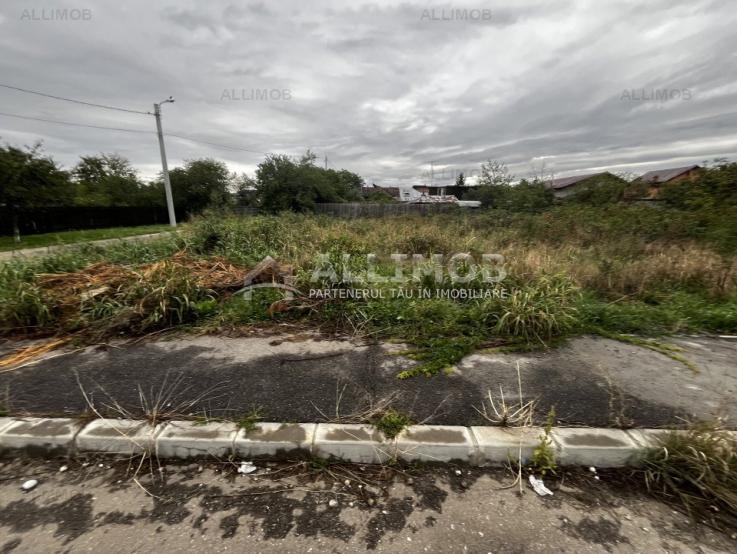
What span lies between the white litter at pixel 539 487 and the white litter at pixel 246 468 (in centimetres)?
164

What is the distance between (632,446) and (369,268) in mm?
3696

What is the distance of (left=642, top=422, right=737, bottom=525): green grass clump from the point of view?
155 cm

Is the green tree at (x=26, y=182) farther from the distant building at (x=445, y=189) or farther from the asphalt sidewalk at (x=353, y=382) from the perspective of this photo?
the distant building at (x=445, y=189)

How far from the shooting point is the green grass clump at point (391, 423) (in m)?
1.91

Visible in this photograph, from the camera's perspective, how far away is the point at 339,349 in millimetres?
2982

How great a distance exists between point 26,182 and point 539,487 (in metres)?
16.5

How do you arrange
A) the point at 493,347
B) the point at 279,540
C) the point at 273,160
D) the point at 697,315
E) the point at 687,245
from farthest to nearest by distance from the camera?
the point at 273,160 → the point at 687,245 → the point at 697,315 → the point at 493,347 → the point at 279,540

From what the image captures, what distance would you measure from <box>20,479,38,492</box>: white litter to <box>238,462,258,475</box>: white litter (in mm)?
1150

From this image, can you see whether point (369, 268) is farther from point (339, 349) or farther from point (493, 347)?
point (493, 347)

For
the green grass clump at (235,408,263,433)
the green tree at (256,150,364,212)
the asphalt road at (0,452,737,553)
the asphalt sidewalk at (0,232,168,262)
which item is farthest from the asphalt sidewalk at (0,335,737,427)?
the green tree at (256,150,364,212)

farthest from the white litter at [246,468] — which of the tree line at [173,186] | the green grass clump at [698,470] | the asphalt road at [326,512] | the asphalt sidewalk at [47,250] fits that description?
the tree line at [173,186]

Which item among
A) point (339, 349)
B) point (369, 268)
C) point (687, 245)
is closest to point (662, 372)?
point (339, 349)

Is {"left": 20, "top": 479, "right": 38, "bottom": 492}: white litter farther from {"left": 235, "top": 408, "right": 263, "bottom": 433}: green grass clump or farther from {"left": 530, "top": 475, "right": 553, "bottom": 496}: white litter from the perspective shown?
{"left": 530, "top": 475, "right": 553, "bottom": 496}: white litter

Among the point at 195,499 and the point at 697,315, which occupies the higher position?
the point at 697,315
